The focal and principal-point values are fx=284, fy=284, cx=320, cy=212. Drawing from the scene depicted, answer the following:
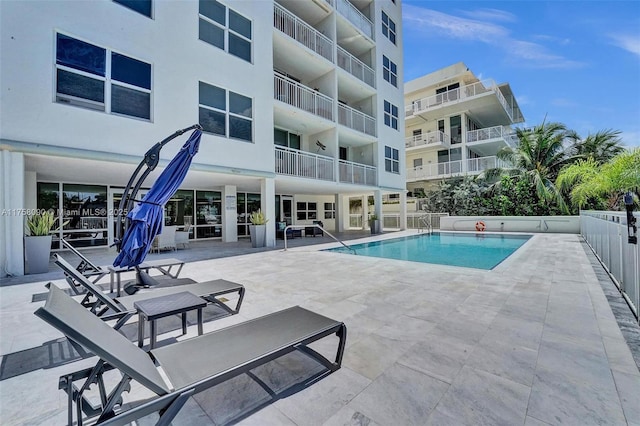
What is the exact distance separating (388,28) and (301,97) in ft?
33.9

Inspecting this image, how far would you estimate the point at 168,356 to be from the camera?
2131 mm

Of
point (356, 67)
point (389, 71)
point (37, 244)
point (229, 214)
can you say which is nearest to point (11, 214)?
point (37, 244)

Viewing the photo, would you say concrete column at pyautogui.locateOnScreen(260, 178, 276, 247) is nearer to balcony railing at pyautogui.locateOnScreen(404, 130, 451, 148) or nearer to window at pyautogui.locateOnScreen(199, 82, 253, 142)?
window at pyautogui.locateOnScreen(199, 82, 253, 142)

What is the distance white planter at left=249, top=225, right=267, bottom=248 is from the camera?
11047 millimetres

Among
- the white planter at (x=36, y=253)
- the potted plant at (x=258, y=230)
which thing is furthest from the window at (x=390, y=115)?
the white planter at (x=36, y=253)

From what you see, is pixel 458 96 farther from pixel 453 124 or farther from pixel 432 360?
pixel 432 360

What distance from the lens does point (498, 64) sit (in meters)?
23.6

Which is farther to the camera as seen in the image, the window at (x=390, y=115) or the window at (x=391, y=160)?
the window at (x=390, y=115)

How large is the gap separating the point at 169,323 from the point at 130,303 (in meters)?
0.58

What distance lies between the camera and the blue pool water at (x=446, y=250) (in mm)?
9094

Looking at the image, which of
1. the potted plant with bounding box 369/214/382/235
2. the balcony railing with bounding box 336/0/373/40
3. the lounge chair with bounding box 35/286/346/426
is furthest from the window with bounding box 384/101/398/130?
the lounge chair with bounding box 35/286/346/426

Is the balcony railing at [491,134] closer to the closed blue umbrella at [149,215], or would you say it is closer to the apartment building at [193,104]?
the apartment building at [193,104]

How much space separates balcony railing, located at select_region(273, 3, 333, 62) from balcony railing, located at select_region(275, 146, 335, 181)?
5156 mm

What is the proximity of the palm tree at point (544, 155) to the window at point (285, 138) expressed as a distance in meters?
14.4
